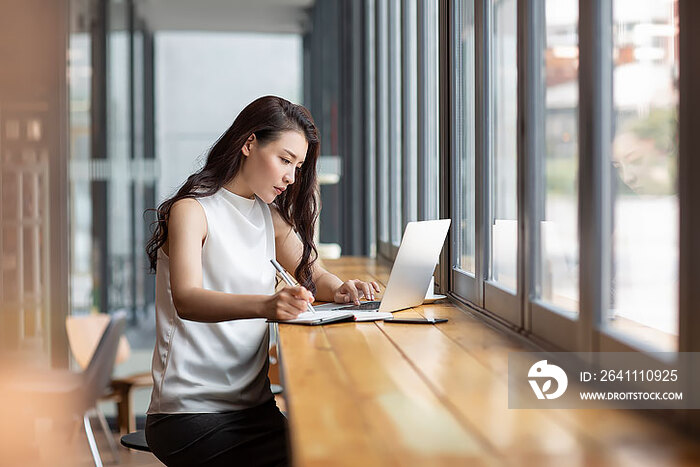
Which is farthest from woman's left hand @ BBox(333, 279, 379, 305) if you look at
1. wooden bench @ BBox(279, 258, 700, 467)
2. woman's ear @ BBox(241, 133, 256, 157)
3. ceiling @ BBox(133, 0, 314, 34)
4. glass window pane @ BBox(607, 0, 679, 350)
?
ceiling @ BBox(133, 0, 314, 34)

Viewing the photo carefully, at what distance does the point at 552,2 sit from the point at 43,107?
354 centimetres

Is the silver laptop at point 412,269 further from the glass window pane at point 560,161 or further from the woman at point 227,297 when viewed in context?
the glass window pane at point 560,161

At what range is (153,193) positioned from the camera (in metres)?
4.56

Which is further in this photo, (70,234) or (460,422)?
(70,234)

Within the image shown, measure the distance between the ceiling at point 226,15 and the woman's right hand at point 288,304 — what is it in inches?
132

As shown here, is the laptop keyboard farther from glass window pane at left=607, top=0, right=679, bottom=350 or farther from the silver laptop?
glass window pane at left=607, top=0, right=679, bottom=350

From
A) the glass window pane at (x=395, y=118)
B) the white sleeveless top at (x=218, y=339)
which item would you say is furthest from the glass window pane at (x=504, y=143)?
the glass window pane at (x=395, y=118)

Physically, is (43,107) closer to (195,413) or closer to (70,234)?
(70,234)

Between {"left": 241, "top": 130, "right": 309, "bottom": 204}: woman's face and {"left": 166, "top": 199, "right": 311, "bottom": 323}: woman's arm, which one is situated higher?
{"left": 241, "top": 130, "right": 309, "bottom": 204}: woman's face

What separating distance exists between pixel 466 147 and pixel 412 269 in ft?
1.57

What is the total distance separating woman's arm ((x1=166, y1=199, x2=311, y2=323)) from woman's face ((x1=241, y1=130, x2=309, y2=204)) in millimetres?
187

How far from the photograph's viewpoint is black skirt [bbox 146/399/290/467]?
1.79m

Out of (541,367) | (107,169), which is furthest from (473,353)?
(107,169)

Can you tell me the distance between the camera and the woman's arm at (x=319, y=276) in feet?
6.78
